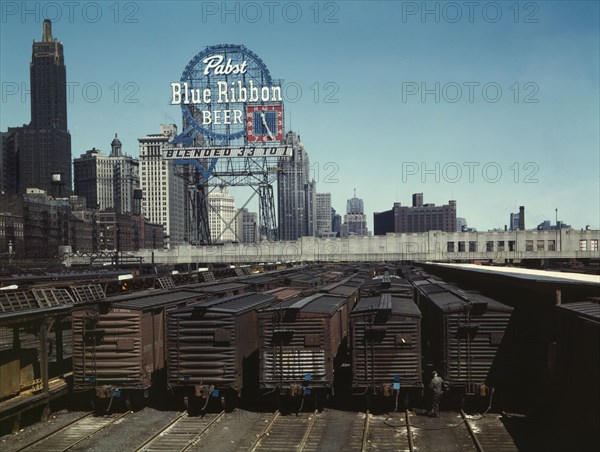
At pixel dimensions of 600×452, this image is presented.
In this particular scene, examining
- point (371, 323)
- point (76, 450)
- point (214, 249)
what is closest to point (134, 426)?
point (76, 450)

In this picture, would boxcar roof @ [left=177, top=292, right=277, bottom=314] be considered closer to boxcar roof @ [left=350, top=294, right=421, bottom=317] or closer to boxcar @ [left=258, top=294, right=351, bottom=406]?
boxcar @ [left=258, top=294, right=351, bottom=406]

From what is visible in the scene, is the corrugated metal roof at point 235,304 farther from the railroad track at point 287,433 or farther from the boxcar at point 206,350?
the railroad track at point 287,433

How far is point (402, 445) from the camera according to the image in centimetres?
1524

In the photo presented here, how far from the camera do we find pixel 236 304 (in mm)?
19953

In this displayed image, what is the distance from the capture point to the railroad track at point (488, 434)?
14.8m

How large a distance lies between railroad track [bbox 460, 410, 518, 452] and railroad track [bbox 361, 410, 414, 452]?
66.2 inches

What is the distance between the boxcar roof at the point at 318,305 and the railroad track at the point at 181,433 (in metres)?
3.91

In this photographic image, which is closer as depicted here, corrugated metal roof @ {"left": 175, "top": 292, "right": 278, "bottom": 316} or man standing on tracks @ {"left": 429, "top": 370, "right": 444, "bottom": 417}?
man standing on tracks @ {"left": 429, "top": 370, "right": 444, "bottom": 417}

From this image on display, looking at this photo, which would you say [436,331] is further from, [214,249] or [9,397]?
[214,249]

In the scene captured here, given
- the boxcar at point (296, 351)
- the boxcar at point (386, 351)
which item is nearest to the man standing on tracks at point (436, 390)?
the boxcar at point (386, 351)

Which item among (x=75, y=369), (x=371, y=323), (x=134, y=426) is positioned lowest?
(x=134, y=426)

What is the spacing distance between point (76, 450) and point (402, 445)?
8.57 meters

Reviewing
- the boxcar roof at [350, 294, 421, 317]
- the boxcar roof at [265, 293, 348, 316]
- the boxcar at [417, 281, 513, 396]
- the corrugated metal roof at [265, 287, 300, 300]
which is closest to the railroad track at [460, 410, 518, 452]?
the boxcar at [417, 281, 513, 396]

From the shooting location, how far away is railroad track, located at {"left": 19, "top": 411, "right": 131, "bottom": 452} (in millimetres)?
15742
